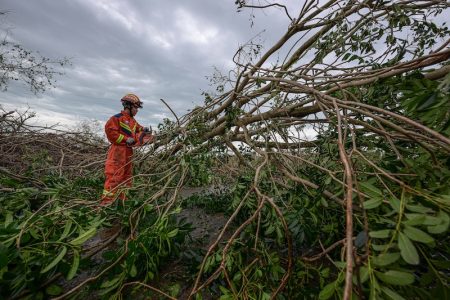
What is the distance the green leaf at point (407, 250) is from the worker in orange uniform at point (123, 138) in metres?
3.22

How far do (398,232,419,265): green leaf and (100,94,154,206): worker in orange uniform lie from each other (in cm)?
322

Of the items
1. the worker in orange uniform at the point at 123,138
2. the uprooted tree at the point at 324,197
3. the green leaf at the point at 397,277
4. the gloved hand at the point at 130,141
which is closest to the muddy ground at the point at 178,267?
the uprooted tree at the point at 324,197

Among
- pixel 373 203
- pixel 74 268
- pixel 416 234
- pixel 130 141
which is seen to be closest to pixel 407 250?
pixel 416 234

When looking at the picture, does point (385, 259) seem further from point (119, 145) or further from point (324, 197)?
point (119, 145)

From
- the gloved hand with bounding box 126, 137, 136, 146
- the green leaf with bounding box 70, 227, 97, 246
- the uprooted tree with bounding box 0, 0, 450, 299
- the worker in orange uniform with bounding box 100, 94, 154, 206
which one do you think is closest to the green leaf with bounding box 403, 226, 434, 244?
the uprooted tree with bounding box 0, 0, 450, 299

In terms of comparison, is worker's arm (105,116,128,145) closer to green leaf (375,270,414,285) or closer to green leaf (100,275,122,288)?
green leaf (100,275,122,288)

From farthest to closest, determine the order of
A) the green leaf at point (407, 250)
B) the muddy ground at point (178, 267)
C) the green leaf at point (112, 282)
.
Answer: the muddy ground at point (178, 267) < the green leaf at point (112, 282) < the green leaf at point (407, 250)

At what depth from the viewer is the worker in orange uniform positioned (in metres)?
3.62

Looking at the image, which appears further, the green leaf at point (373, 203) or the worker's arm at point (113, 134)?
the worker's arm at point (113, 134)

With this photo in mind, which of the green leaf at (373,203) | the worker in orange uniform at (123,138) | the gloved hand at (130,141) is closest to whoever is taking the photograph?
the green leaf at (373,203)

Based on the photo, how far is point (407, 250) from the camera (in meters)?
0.63

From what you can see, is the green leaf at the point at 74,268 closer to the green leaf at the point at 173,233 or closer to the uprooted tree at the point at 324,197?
the uprooted tree at the point at 324,197

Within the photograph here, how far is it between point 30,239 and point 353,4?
3.16m

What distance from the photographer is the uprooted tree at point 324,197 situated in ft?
2.48
